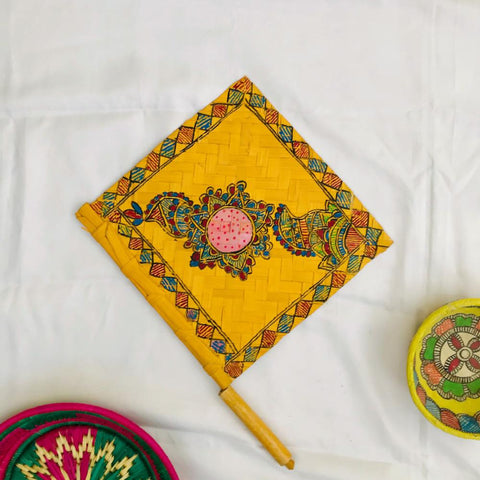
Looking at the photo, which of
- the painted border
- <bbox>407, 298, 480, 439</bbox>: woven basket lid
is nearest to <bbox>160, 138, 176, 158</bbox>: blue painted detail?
the painted border

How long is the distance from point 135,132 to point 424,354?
1.83 ft

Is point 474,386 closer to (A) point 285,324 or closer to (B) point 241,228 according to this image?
(A) point 285,324

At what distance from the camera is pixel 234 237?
809 millimetres

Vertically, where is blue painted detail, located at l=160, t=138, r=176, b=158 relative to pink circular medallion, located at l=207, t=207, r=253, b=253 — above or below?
above

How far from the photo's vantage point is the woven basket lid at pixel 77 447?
2.48 ft

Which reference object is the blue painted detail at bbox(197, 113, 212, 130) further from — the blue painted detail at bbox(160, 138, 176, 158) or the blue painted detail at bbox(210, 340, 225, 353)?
the blue painted detail at bbox(210, 340, 225, 353)

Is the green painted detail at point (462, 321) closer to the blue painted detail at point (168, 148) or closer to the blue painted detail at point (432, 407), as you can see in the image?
the blue painted detail at point (432, 407)

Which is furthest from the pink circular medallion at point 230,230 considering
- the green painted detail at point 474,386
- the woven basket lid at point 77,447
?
the green painted detail at point 474,386

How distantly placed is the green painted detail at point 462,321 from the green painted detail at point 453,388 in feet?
0.28

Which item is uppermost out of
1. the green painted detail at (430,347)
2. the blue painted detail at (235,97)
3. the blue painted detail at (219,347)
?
the blue painted detail at (235,97)

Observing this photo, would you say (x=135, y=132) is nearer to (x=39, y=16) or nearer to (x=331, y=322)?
(x=39, y=16)

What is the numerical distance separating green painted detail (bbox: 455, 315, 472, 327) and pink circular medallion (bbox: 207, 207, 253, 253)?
334 mm

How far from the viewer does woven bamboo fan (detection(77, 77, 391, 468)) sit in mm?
801

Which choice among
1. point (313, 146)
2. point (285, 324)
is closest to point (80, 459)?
point (285, 324)
